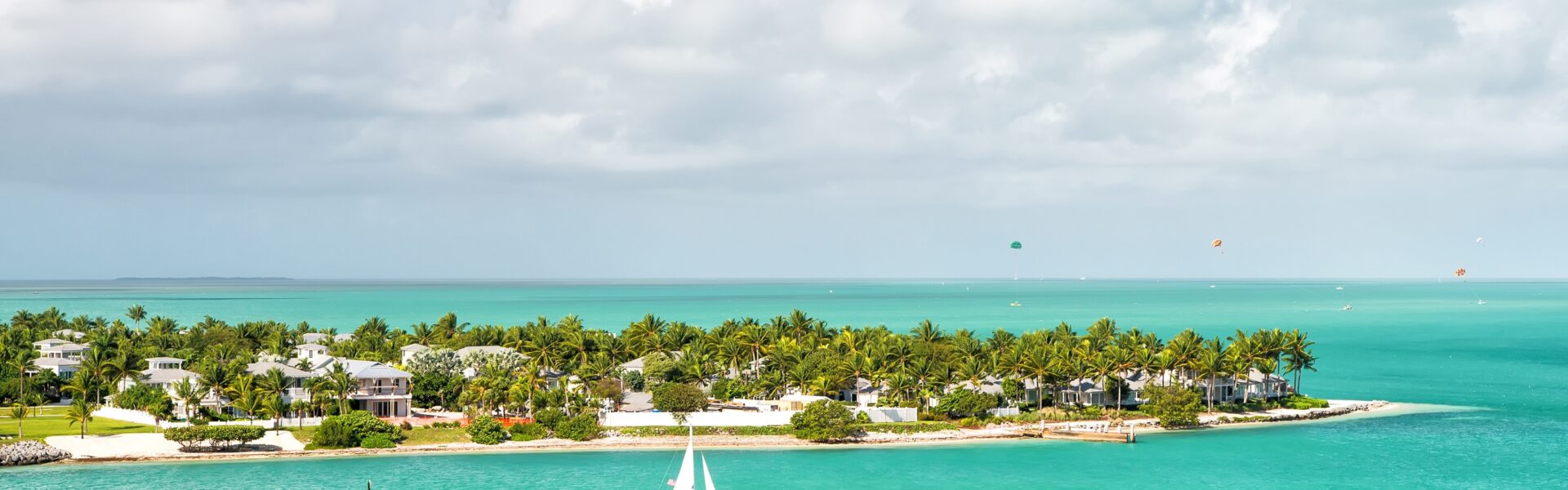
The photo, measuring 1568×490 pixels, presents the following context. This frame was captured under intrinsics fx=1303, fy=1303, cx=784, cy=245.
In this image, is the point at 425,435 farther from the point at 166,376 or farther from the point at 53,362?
the point at 53,362

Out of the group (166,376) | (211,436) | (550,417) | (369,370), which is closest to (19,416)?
(166,376)

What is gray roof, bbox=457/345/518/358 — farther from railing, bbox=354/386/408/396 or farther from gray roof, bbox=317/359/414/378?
railing, bbox=354/386/408/396

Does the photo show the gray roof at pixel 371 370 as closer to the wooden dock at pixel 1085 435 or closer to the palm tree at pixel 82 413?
the palm tree at pixel 82 413

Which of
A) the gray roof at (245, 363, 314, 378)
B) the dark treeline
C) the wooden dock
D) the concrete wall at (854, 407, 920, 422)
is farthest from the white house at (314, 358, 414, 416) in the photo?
the wooden dock

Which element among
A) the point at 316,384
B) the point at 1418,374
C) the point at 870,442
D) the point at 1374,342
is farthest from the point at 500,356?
the point at 1374,342

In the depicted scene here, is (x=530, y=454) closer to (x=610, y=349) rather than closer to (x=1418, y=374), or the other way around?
(x=610, y=349)

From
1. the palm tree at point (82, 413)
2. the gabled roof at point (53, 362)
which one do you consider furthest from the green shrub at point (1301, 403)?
the gabled roof at point (53, 362)
